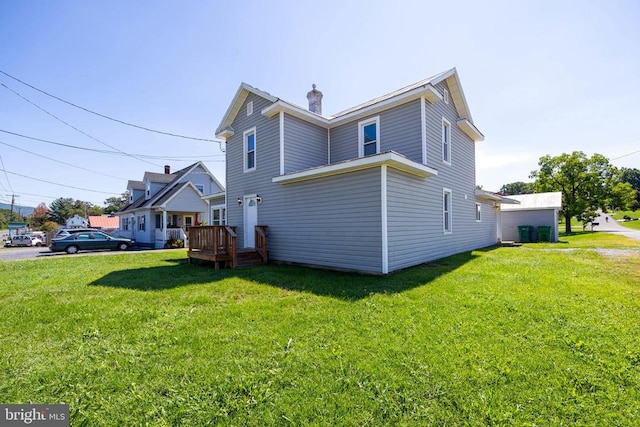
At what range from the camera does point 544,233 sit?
18.2 meters

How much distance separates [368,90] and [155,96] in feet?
34.7

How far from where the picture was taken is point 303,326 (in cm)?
397

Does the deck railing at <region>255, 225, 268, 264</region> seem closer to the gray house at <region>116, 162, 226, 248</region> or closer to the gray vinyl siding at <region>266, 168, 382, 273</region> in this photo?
the gray vinyl siding at <region>266, 168, 382, 273</region>

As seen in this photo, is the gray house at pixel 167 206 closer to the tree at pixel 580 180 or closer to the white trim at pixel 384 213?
the white trim at pixel 384 213

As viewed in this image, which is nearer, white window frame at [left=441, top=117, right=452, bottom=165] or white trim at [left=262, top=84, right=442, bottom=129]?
white trim at [left=262, top=84, right=442, bottom=129]

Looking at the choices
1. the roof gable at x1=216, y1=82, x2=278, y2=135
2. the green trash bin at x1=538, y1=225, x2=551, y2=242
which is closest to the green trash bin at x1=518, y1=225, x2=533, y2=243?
the green trash bin at x1=538, y1=225, x2=551, y2=242

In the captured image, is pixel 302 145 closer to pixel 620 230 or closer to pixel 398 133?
pixel 398 133

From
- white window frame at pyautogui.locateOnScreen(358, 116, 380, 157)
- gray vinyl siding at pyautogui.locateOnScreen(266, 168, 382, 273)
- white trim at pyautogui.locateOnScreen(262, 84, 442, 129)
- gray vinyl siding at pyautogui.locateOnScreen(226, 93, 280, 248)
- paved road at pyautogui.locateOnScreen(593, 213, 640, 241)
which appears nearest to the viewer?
gray vinyl siding at pyautogui.locateOnScreen(266, 168, 382, 273)

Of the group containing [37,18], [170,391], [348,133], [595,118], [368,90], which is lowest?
[170,391]

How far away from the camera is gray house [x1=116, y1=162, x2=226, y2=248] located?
20.8 metres

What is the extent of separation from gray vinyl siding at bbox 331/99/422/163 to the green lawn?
493 cm

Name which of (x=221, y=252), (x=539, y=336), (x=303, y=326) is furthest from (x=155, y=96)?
(x=539, y=336)

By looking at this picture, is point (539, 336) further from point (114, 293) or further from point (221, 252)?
point (221, 252)

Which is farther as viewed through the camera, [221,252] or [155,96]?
[155,96]
